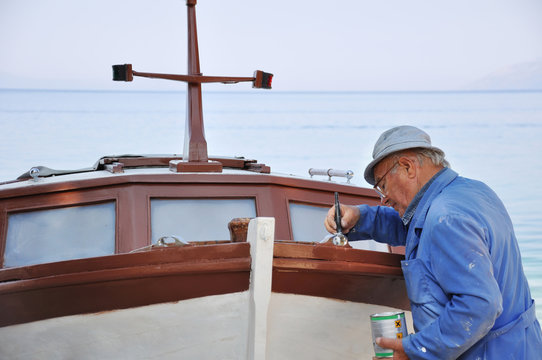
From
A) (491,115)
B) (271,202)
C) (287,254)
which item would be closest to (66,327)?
(287,254)

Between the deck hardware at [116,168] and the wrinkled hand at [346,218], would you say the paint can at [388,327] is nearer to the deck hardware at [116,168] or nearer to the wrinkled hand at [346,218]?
the wrinkled hand at [346,218]

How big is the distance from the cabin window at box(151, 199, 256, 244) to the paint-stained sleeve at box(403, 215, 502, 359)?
6.45ft

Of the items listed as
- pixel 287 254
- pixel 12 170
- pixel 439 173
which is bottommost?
pixel 12 170

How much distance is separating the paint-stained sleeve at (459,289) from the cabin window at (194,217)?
6.45 feet

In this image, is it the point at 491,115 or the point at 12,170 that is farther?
the point at 491,115

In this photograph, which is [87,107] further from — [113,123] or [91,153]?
[91,153]

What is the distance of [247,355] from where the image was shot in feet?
13.2

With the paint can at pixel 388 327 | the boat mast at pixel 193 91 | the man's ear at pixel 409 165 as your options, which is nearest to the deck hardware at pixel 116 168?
the boat mast at pixel 193 91

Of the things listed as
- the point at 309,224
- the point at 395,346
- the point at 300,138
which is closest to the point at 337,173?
the point at 309,224

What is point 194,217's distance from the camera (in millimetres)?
4938

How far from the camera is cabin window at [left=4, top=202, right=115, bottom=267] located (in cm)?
464

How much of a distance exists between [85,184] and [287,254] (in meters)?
1.70

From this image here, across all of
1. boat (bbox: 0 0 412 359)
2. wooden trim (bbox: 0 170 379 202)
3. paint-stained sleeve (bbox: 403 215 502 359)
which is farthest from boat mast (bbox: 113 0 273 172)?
paint-stained sleeve (bbox: 403 215 502 359)

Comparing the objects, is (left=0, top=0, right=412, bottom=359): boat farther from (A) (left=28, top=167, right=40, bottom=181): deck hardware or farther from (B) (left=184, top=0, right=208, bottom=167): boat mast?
(B) (left=184, top=0, right=208, bottom=167): boat mast
